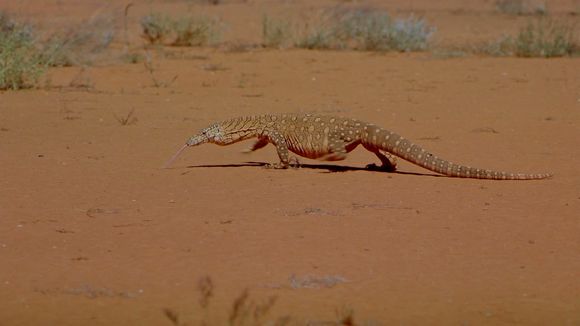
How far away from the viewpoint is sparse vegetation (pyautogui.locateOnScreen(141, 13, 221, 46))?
27.0 metres

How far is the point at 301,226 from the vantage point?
30.4 feet

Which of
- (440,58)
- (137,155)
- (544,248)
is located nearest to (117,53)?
(440,58)

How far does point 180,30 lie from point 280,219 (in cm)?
1799

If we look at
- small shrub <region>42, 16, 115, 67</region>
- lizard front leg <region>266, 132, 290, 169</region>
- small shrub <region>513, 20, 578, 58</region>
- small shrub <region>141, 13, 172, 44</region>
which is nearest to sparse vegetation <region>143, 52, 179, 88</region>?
small shrub <region>42, 16, 115, 67</region>

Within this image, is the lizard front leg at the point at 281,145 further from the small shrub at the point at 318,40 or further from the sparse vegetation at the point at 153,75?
the small shrub at the point at 318,40

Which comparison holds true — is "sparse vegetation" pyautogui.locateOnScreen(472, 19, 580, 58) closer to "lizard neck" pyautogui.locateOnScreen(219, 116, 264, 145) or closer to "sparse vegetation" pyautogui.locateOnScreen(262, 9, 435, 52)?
"sparse vegetation" pyautogui.locateOnScreen(262, 9, 435, 52)

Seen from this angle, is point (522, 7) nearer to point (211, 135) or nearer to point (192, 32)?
point (192, 32)

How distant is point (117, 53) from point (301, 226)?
1588 centimetres

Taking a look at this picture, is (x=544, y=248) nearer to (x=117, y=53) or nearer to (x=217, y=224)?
(x=217, y=224)

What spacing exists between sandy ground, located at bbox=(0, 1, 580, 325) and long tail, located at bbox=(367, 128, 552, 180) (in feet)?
0.35

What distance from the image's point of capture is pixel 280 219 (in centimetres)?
952

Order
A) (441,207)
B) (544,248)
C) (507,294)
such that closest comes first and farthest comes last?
1. (507,294)
2. (544,248)
3. (441,207)

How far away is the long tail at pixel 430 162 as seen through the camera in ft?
36.5

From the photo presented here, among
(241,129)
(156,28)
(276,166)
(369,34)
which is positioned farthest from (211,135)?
(156,28)
